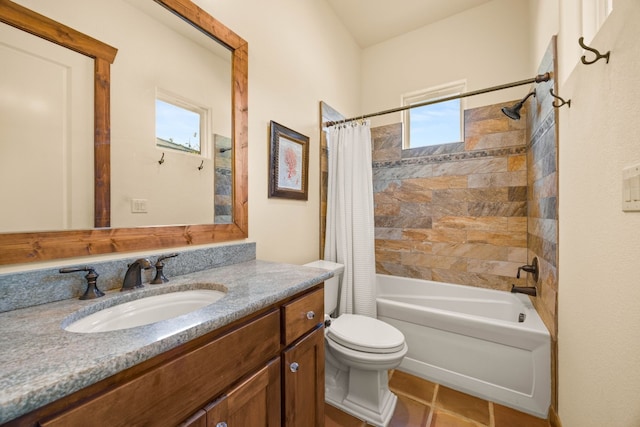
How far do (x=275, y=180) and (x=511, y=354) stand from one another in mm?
1835

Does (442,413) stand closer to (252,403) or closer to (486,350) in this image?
(486,350)

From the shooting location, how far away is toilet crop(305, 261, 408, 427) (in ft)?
4.79

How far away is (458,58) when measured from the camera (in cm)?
248

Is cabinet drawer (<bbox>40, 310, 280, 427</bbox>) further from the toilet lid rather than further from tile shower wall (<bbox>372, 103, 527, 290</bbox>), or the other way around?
tile shower wall (<bbox>372, 103, 527, 290</bbox>)

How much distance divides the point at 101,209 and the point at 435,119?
2.78 meters

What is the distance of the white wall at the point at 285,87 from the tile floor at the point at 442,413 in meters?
1.10

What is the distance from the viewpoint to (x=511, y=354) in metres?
1.60

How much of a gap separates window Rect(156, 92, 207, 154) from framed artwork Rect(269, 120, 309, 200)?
48 centimetres

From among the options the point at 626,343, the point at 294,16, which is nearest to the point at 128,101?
the point at 294,16

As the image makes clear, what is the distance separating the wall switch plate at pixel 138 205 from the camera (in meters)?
1.04

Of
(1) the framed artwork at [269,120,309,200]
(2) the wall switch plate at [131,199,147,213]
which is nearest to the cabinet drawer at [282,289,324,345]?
(2) the wall switch plate at [131,199,147,213]

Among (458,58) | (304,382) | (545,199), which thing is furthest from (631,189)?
(458,58)

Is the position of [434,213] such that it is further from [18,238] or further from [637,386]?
[18,238]

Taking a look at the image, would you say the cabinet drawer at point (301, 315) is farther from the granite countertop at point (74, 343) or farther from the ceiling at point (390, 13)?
the ceiling at point (390, 13)
